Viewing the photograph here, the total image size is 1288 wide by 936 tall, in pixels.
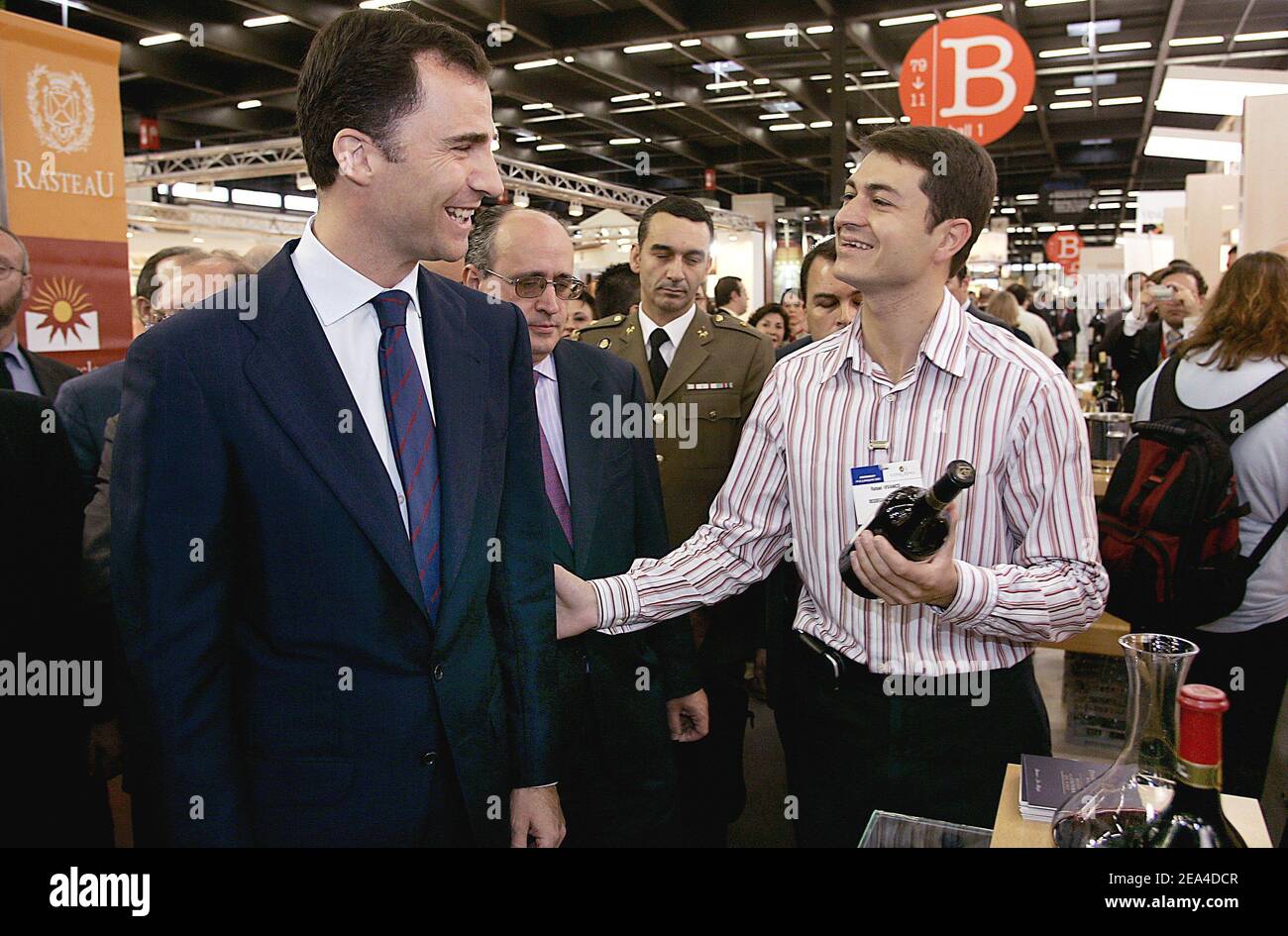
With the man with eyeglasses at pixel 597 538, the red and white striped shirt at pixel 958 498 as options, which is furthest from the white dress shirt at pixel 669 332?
the red and white striped shirt at pixel 958 498

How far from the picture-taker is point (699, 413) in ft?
9.99

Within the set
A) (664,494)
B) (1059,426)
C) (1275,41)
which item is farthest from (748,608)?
(1275,41)

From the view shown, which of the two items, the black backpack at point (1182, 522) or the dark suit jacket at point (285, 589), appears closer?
the dark suit jacket at point (285, 589)

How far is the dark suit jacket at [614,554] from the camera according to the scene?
2049 millimetres

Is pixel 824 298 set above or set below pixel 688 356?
above

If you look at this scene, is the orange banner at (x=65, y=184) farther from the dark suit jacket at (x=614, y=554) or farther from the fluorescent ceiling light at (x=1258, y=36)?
the fluorescent ceiling light at (x=1258, y=36)

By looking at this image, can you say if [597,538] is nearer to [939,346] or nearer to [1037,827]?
[939,346]

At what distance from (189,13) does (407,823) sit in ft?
33.6

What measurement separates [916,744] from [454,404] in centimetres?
102

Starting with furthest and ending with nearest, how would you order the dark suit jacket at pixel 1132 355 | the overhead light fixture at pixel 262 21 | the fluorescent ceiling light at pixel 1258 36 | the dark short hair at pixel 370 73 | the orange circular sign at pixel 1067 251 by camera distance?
the orange circular sign at pixel 1067 251 < the fluorescent ceiling light at pixel 1258 36 < the overhead light fixture at pixel 262 21 < the dark suit jacket at pixel 1132 355 < the dark short hair at pixel 370 73

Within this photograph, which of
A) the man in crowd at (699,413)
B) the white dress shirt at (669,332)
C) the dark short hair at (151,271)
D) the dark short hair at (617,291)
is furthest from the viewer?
the dark short hair at (617,291)

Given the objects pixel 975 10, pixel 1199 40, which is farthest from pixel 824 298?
pixel 1199 40
